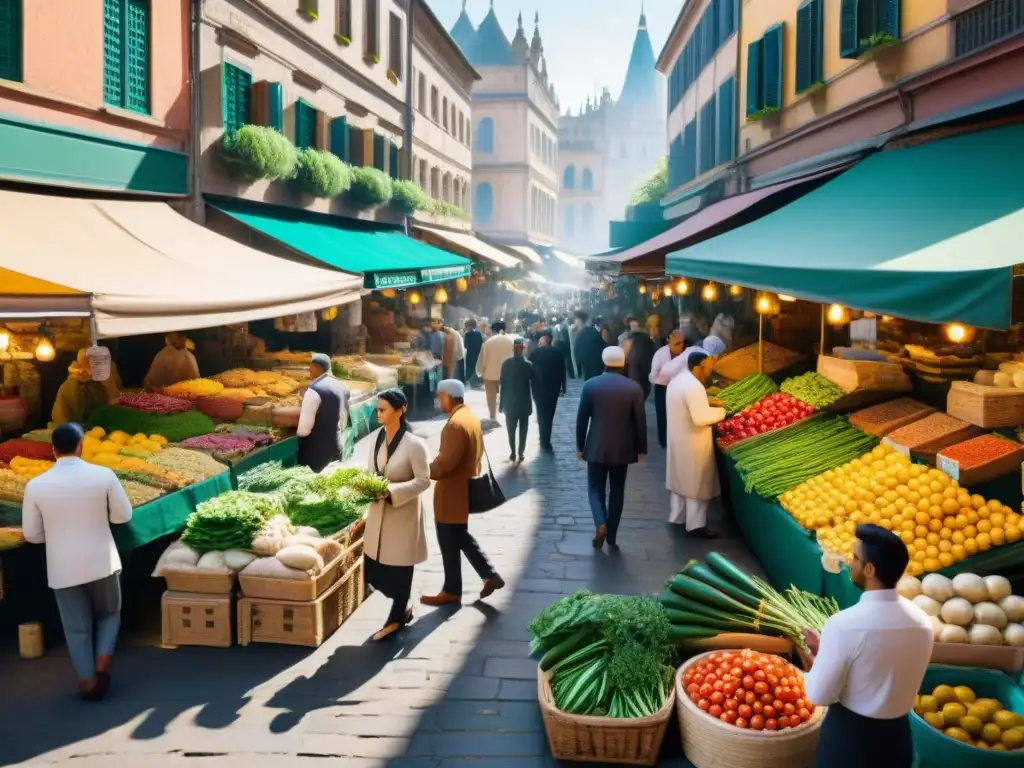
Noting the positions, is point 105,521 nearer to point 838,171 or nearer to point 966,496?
point 966,496

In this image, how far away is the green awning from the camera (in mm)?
14609

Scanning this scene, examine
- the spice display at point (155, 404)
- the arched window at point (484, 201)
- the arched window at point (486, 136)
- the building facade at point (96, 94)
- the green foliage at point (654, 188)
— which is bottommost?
the spice display at point (155, 404)

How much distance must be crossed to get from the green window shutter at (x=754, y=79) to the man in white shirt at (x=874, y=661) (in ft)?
48.9

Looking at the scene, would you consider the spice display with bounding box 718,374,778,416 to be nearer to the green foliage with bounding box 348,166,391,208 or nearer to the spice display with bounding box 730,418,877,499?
the spice display with bounding box 730,418,877,499

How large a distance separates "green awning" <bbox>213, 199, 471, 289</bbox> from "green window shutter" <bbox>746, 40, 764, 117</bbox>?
675 centimetres

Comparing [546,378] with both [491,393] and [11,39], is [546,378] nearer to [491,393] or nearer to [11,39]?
[491,393]

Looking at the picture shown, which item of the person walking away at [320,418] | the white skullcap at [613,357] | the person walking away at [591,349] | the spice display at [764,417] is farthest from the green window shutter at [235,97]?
the spice display at [764,417]

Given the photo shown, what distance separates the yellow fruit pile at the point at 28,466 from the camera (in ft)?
24.6

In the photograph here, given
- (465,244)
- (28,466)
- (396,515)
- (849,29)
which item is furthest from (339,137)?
(396,515)

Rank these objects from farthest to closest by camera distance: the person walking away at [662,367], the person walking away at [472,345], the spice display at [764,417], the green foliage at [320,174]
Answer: the person walking away at [472,345], the green foliage at [320,174], the person walking away at [662,367], the spice display at [764,417]

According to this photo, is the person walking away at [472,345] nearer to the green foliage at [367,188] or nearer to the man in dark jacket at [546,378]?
the green foliage at [367,188]

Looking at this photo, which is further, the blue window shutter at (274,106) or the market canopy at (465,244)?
the market canopy at (465,244)

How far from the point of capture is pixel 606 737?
204 inches

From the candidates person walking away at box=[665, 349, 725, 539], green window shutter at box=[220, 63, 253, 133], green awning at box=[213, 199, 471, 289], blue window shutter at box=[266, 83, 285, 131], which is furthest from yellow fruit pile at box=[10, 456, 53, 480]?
blue window shutter at box=[266, 83, 285, 131]
